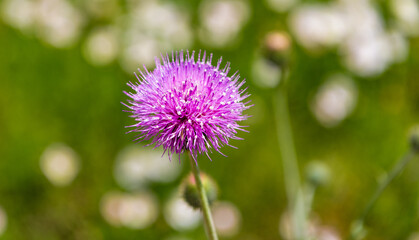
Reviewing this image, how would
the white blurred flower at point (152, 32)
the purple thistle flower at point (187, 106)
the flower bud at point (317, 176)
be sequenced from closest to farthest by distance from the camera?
the purple thistle flower at point (187, 106) → the flower bud at point (317, 176) → the white blurred flower at point (152, 32)

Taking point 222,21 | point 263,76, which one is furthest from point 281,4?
point 263,76

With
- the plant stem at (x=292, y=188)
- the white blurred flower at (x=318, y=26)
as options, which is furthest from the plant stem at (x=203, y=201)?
the white blurred flower at (x=318, y=26)

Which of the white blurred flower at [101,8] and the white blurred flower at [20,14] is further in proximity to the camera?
the white blurred flower at [101,8]

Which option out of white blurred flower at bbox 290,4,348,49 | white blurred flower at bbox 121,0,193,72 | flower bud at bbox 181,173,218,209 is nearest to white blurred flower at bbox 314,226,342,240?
flower bud at bbox 181,173,218,209

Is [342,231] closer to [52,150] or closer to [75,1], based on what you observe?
[52,150]

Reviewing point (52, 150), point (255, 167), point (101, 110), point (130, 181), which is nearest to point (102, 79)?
point (101, 110)

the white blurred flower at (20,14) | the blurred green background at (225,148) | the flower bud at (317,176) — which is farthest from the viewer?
the white blurred flower at (20,14)

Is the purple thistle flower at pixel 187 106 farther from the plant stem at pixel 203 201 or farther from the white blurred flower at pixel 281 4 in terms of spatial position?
the white blurred flower at pixel 281 4
